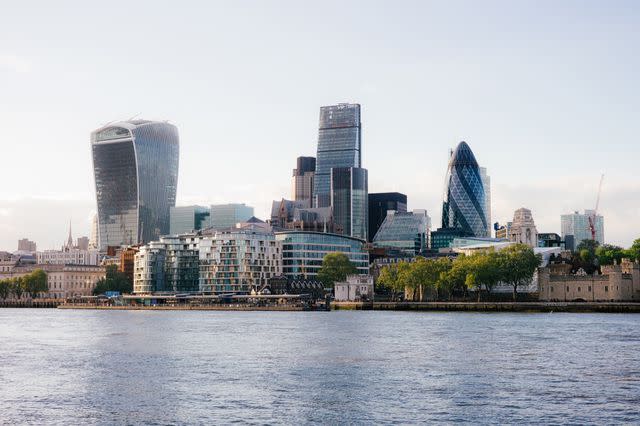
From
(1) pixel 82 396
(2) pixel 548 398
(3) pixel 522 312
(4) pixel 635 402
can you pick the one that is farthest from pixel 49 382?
(3) pixel 522 312

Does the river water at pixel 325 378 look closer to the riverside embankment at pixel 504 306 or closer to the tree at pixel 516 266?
the riverside embankment at pixel 504 306

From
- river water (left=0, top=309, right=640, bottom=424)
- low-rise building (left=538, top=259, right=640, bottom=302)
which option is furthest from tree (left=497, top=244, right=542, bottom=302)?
river water (left=0, top=309, right=640, bottom=424)

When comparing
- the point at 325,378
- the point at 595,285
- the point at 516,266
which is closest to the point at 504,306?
the point at 516,266

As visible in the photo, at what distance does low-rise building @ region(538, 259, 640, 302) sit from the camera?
17875 centimetres

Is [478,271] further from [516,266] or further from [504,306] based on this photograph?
[504,306]

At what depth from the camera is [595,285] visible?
595 ft

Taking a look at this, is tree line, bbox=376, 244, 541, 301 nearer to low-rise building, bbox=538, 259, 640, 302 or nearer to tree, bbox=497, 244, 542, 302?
tree, bbox=497, 244, 542, 302

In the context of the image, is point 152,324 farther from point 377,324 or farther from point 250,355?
point 250,355

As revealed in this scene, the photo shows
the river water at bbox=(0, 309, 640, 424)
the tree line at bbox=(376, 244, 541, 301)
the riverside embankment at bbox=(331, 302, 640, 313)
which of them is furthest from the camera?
the tree line at bbox=(376, 244, 541, 301)

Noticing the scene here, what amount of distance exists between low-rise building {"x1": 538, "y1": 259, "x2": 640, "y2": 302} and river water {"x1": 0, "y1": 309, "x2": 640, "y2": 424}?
3184 inches

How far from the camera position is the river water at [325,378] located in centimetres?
4828

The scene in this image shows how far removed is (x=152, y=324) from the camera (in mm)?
133750

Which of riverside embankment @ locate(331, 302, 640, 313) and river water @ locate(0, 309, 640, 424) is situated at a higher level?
riverside embankment @ locate(331, 302, 640, 313)

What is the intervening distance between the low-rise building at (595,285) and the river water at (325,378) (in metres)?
80.9
